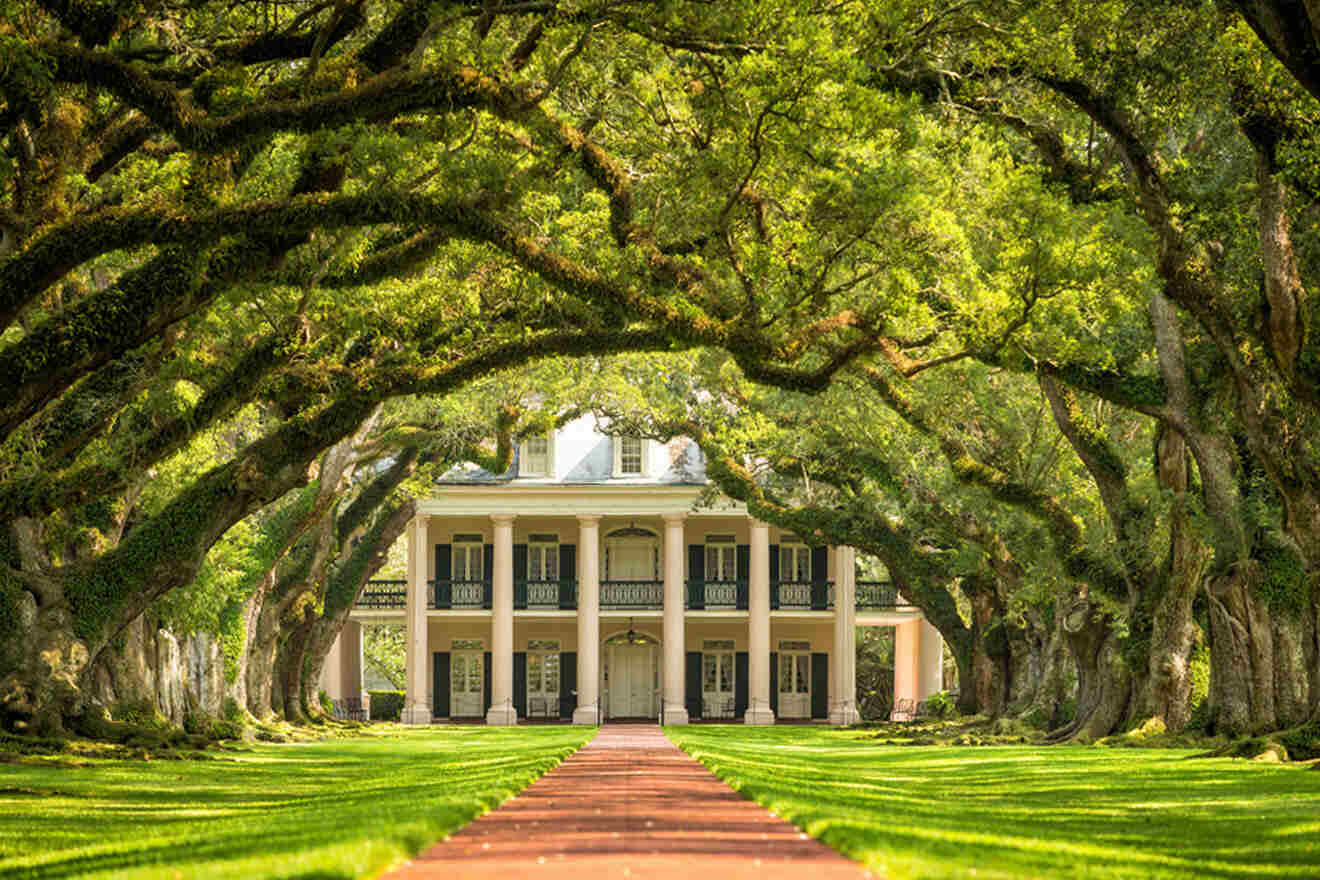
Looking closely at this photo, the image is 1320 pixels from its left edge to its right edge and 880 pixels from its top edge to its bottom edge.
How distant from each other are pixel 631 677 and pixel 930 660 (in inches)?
377

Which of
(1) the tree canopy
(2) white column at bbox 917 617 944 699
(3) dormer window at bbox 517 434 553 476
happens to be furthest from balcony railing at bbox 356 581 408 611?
(1) the tree canopy

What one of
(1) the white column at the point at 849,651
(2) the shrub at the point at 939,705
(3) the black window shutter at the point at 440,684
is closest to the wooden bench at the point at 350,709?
(3) the black window shutter at the point at 440,684

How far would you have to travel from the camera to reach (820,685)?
181ft

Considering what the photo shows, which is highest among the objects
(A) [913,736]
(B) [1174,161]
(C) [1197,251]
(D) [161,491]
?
(B) [1174,161]

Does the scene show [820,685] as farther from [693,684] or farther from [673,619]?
[673,619]

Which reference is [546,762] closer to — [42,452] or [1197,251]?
[42,452]

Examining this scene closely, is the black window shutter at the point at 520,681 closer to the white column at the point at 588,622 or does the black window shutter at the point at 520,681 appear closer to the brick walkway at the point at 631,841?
the white column at the point at 588,622

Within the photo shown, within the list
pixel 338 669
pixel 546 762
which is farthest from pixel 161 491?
pixel 338 669

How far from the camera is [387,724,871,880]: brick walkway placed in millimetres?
7547

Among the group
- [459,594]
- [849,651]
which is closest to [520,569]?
[459,594]

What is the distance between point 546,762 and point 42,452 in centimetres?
756

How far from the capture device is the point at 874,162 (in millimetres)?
18500

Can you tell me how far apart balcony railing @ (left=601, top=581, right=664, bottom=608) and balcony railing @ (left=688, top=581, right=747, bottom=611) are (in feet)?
3.43

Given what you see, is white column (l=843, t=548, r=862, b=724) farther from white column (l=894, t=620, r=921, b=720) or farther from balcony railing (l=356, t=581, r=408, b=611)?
balcony railing (l=356, t=581, r=408, b=611)
